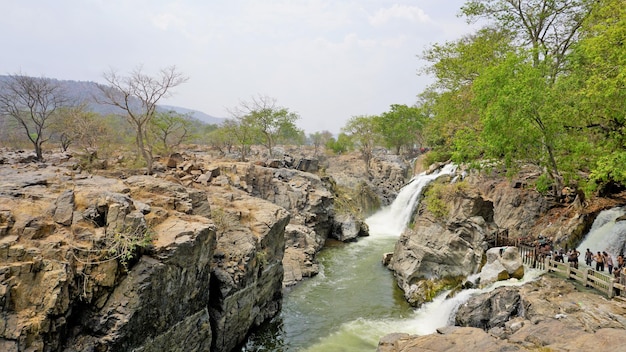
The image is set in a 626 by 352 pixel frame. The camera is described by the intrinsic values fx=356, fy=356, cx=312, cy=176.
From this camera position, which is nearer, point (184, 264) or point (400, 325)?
point (184, 264)

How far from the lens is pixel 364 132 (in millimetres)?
62156

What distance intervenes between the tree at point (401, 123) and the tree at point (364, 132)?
18.8 feet

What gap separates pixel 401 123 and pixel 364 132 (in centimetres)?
1176

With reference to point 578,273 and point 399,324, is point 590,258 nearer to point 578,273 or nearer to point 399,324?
point 578,273

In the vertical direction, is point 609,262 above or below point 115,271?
above

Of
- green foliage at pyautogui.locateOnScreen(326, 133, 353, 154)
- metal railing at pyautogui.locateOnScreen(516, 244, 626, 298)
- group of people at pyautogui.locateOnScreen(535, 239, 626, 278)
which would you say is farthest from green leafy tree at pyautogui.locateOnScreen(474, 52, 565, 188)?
green foliage at pyautogui.locateOnScreen(326, 133, 353, 154)

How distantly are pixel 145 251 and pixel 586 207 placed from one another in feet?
87.7

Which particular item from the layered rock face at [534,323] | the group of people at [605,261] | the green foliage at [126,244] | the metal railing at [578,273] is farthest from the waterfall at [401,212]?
the green foliage at [126,244]

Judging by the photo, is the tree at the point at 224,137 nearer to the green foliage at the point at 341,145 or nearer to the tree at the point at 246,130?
the tree at the point at 246,130

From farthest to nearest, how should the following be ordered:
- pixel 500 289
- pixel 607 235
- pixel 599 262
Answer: pixel 607 235
pixel 599 262
pixel 500 289

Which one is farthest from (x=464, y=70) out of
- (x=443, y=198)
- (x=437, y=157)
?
(x=437, y=157)

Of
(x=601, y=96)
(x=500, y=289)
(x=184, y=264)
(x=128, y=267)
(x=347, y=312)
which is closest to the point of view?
(x=128, y=267)

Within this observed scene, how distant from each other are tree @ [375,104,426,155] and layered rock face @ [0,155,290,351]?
5704 cm

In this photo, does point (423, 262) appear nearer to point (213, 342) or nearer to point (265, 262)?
point (265, 262)
